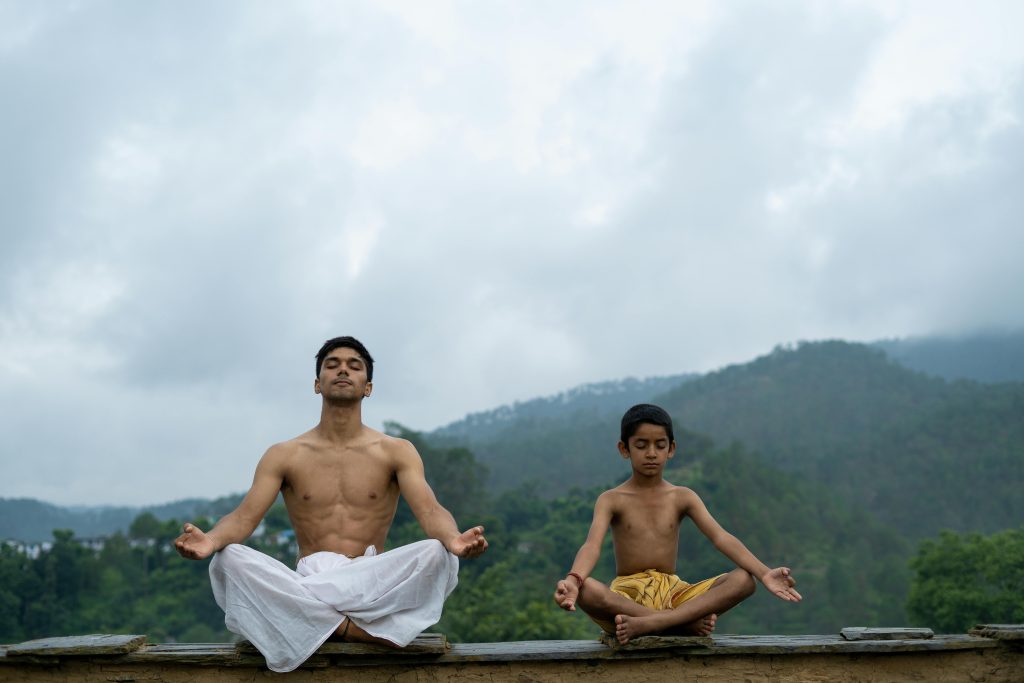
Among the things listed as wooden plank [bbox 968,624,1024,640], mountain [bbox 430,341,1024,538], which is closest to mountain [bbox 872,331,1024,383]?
mountain [bbox 430,341,1024,538]

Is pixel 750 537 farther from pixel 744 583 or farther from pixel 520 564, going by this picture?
pixel 744 583

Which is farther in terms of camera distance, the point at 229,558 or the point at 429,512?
the point at 429,512

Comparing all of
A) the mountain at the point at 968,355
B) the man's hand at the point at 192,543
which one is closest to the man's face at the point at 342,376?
the man's hand at the point at 192,543

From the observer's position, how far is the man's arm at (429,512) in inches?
167

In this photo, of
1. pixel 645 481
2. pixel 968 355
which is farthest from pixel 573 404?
pixel 645 481

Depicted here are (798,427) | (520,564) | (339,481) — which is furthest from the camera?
(798,427)

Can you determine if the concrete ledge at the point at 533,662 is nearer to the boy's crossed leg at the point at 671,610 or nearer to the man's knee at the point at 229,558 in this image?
the boy's crossed leg at the point at 671,610

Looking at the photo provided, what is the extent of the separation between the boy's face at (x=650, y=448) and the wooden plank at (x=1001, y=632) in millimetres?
1706

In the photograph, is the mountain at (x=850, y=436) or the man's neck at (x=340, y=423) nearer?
the man's neck at (x=340, y=423)

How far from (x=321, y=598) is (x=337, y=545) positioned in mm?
369

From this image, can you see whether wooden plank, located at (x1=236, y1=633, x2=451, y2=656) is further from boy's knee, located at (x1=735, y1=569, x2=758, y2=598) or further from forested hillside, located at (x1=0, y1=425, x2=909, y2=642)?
forested hillside, located at (x1=0, y1=425, x2=909, y2=642)

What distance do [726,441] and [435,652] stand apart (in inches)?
2966

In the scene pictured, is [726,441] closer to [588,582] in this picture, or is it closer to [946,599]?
[946,599]

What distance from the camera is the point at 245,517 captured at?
4.66 m
